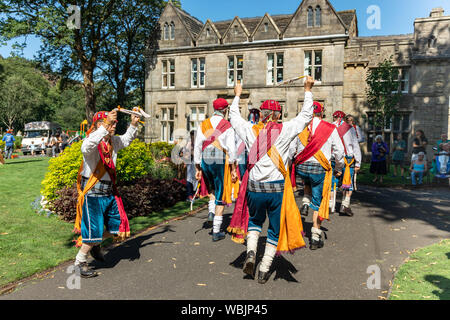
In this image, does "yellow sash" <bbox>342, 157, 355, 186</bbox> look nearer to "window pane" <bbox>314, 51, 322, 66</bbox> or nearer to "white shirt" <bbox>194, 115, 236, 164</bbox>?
"white shirt" <bbox>194, 115, 236, 164</bbox>

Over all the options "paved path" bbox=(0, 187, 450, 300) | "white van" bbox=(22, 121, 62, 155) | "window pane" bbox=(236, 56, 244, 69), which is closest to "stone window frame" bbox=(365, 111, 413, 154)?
"window pane" bbox=(236, 56, 244, 69)

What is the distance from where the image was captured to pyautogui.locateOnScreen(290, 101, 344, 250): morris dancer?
578 cm

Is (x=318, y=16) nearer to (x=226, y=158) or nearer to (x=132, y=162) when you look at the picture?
(x=132, y=162)

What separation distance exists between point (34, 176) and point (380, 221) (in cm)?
1226

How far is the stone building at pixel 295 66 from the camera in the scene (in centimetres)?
2428

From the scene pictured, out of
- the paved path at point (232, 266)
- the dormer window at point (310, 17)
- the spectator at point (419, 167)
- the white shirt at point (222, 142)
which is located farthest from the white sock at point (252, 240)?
the dormer window at point (310, 17)

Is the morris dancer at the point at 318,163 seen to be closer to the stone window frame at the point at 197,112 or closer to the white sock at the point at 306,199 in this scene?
the white sock at the point at 306,199

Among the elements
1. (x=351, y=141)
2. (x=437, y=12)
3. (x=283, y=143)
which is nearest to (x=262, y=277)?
(x=283, y=143)

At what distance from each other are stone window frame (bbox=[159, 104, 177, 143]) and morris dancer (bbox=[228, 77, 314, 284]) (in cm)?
2505

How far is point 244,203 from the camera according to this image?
4.75 m

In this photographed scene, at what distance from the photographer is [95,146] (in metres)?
4.17

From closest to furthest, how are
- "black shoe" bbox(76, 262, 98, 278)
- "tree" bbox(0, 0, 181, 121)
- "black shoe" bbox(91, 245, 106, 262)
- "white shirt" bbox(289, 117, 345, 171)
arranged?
"black shoe" bbox(76, 262, 98, 278) → "black shoe" bbox(91, 245, 106, 262) → "white shirt" bbox(289, 117, 345, 171) → "tree" bbox(0, 0, 181, 121)
